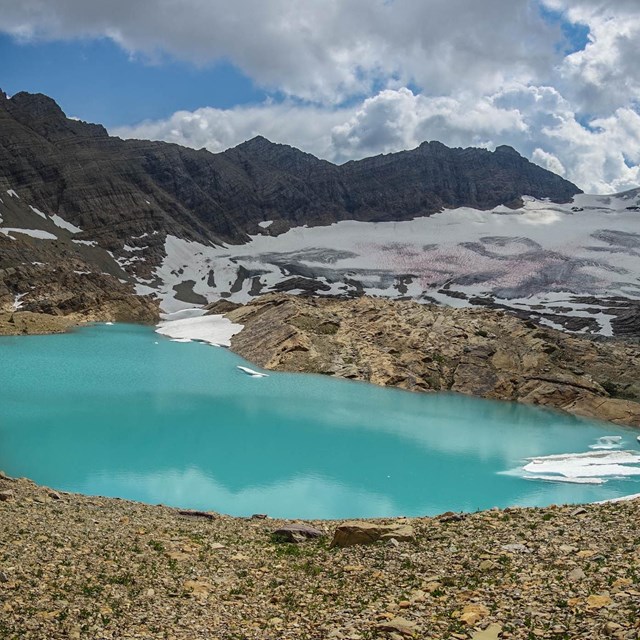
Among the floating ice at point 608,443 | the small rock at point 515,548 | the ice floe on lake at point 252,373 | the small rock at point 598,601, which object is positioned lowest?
the floating ice at point 608,443

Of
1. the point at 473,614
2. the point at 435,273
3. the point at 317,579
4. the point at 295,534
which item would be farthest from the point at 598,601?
the point at 435,273

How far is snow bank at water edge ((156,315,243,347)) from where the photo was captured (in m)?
78.1

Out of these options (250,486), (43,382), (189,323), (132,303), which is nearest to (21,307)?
(132,303)

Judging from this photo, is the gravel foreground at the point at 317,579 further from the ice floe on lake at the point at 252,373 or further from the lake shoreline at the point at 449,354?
the lake shoreline at the point at 449,354

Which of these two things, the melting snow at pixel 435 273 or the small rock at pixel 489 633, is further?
the melting snow at pixel 435 273

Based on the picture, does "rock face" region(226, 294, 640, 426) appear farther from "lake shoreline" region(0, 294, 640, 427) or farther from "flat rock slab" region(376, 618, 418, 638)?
"flat rock slab" region(376, 618, 418, 638)

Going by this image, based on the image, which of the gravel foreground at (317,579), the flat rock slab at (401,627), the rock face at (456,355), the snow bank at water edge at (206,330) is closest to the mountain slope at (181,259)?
the snow bank at water edge at (206,330)

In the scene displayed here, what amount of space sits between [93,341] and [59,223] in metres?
90.5

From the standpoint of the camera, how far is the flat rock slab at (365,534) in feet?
51.0

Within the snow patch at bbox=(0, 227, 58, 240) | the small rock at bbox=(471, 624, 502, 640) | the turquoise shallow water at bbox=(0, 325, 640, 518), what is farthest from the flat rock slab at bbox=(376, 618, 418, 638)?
the snow patch at bbox=(0, 227, 58, 240)

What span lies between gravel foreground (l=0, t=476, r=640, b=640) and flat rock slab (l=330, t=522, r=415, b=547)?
0.96ft

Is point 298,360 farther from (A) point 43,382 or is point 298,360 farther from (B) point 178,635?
(B) point 178,635

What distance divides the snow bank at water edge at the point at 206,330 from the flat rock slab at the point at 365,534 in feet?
197

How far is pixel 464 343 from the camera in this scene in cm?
6366
